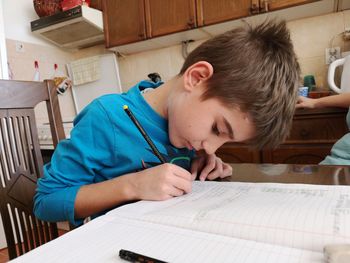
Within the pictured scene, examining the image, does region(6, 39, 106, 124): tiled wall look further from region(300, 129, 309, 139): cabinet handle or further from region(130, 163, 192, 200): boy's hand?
region(130, 163, 192, 200): boy's hand

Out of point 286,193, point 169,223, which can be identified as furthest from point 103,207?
point 286,193

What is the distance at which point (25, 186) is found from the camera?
2.63 feet

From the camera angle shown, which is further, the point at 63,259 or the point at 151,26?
the point at 151,26

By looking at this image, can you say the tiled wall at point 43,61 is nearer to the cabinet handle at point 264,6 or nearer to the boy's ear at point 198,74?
the cabinet handle at point 264,6

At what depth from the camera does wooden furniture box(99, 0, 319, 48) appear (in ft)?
5.61

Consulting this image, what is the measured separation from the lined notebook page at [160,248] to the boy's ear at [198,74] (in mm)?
298

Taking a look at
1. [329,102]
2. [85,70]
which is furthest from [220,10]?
[85,70]

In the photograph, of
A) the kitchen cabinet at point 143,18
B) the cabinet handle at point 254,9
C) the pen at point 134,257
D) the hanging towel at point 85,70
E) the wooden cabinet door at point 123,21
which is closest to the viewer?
the pen at point 134,257

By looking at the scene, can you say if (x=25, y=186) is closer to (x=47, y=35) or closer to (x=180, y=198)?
(x=180, y=198)

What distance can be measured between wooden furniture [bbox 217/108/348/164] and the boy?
85 centimetres

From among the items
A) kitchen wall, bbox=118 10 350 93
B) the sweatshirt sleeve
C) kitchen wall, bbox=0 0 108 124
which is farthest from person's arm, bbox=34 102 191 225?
kitchen wall, bbox=0 0 108 124

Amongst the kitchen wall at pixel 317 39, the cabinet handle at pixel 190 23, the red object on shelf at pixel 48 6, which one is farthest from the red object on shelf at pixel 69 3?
the kitchen wall at pixel 317 39

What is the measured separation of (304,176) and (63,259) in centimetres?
47

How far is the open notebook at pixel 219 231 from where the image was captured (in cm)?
30
